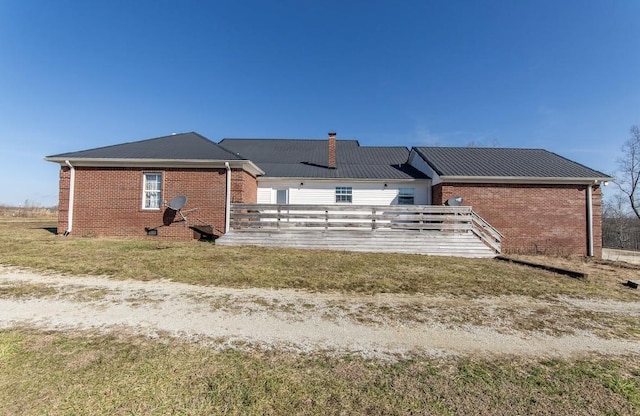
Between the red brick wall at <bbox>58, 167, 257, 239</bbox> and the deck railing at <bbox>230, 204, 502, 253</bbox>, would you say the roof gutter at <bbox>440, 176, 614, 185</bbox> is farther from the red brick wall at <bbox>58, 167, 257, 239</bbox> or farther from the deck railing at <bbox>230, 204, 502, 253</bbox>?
the red brick wall at <bbox>58, 167, 257, 239</bbox>

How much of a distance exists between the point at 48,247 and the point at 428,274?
11710 millimetres

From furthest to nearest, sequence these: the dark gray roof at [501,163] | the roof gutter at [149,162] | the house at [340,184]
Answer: the house at [340,184], the dark gray roof at [501,163], the roof gutter at [149,162]

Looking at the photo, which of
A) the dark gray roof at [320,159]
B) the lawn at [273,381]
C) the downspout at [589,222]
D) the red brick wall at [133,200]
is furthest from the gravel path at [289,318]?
the dark gray roof at [320,159]

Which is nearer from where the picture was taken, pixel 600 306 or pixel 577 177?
pixel 600 306

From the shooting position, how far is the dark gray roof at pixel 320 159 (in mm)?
18062

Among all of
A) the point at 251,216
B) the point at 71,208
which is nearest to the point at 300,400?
the point at 251,216

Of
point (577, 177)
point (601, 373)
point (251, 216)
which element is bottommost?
point (601, 373)

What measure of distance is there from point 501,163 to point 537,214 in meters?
3.31

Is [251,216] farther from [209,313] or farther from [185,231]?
[209,313]

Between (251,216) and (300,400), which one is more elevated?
(251,216)

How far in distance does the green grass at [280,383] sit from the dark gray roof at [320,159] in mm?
14444

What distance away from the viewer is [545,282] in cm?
741

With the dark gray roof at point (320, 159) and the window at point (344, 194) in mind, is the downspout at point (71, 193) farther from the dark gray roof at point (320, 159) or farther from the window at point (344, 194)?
the window at point (344, 194)

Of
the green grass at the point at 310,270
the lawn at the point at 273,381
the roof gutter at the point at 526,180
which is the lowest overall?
the lawn at the point at 273,381
